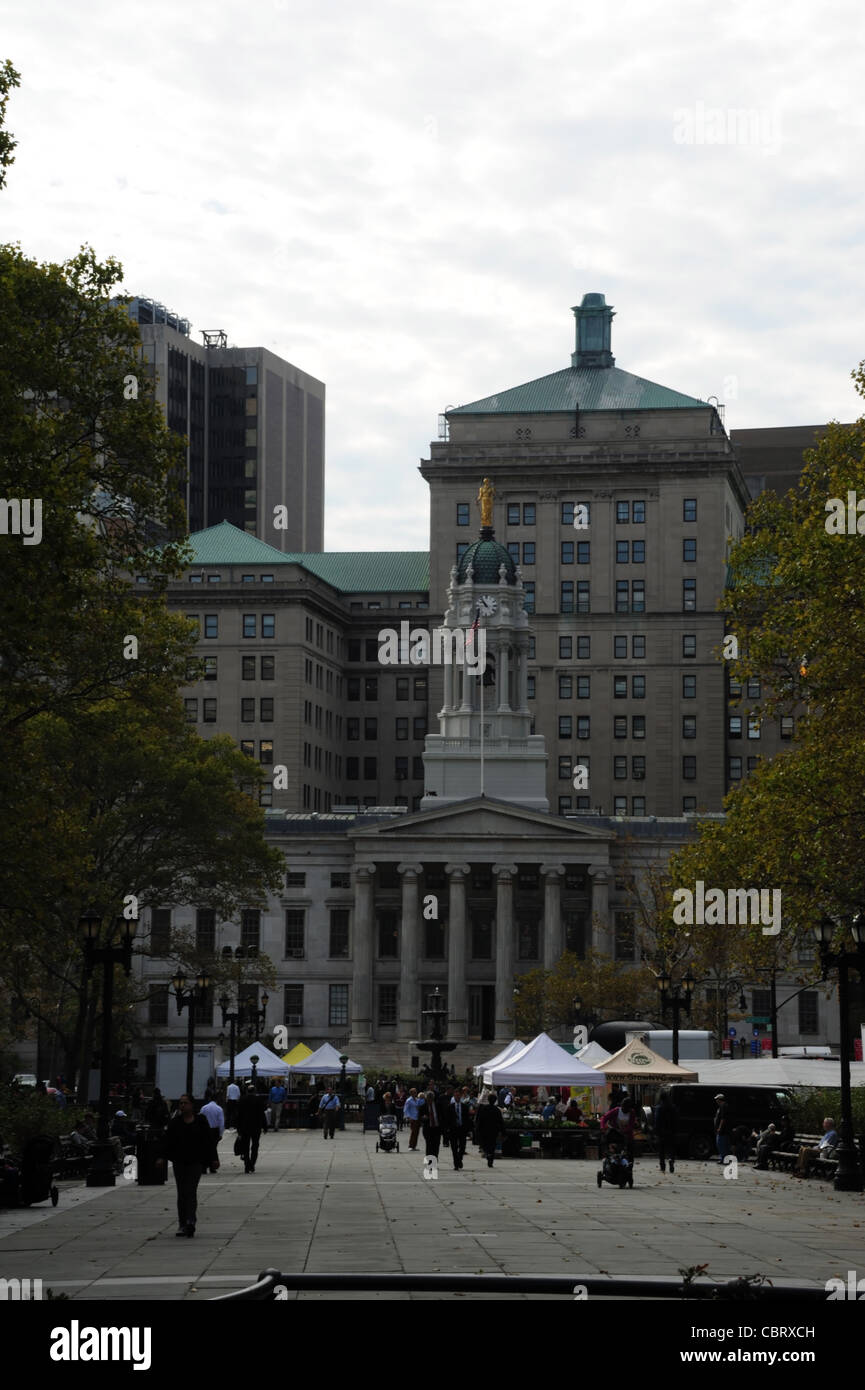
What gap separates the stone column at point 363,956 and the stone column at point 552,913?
451 inches

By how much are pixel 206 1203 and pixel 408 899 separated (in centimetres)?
9487

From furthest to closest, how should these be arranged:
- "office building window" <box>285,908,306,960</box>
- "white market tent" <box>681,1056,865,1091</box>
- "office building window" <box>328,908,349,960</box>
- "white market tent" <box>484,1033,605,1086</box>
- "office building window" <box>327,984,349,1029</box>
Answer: "office building window" <box>328,908,349,960</box>, "office building window" <box>285,908,306,960</box>, "office building window" <box>327,984,349,1029</box>, "white market tent" <box>484,1033,605,1086</box>, "white market tent" <box>681,1056,865,1091</box>

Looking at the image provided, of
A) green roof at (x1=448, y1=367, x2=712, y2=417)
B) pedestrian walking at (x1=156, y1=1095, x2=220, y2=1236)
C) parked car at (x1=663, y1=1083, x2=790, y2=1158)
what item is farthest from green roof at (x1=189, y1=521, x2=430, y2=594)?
pedestrian walking at (x1=156, y1=1095, x2=220, y2=1236)

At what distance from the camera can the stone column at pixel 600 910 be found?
123188mm

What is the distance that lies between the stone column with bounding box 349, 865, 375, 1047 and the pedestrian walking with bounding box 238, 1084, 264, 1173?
8123 centimetres

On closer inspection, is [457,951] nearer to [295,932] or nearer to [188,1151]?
[295,932]

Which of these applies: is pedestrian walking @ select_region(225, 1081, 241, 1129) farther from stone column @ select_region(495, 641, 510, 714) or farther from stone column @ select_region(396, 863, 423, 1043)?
stone column @ select_region(495, 641, 510, 714)

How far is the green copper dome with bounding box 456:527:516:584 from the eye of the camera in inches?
5364

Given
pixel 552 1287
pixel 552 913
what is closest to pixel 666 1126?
pixel 552 1287

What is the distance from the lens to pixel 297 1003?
12775 cm

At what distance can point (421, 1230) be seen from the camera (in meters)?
26.7

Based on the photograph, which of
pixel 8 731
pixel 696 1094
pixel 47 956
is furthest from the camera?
pixel 47 956
